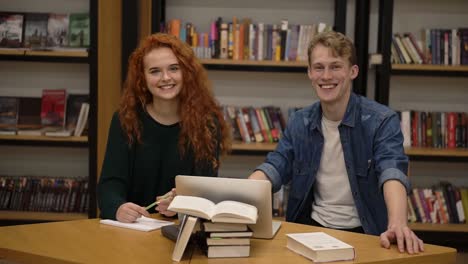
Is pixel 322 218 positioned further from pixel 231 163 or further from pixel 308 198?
pixel 231 163

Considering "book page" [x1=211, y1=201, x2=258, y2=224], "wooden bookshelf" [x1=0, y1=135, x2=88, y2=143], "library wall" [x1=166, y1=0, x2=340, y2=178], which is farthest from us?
"library wall" [x1=166, y1=0, x2=340, y2=178]

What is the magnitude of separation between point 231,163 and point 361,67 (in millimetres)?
1105

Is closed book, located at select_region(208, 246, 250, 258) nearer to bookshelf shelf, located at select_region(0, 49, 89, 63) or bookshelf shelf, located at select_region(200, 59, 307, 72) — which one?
bookshelf shelf, located at select_region(200, 59, 307, 72)

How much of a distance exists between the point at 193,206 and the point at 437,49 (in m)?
2.81

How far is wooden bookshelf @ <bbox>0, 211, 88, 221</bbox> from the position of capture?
4.15 metres

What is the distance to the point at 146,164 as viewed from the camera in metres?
2.57

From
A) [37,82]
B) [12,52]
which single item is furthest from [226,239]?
[37,82]

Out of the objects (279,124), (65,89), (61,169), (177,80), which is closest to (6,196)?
(61,169)

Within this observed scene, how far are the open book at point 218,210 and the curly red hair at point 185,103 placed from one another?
0.70 m

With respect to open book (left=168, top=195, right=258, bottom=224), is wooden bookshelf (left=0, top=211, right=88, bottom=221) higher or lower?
lower

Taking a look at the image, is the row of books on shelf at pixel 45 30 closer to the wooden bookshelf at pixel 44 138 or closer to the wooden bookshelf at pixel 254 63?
the wooden bookshelf at pixel 44 138

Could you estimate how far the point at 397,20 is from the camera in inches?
171

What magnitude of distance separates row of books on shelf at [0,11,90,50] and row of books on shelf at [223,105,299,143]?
1.08m

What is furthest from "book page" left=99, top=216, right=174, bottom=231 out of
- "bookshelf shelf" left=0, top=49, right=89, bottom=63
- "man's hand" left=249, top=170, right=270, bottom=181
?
"bookshelf shelf" left=0, top=49, right=89, bottom=63
